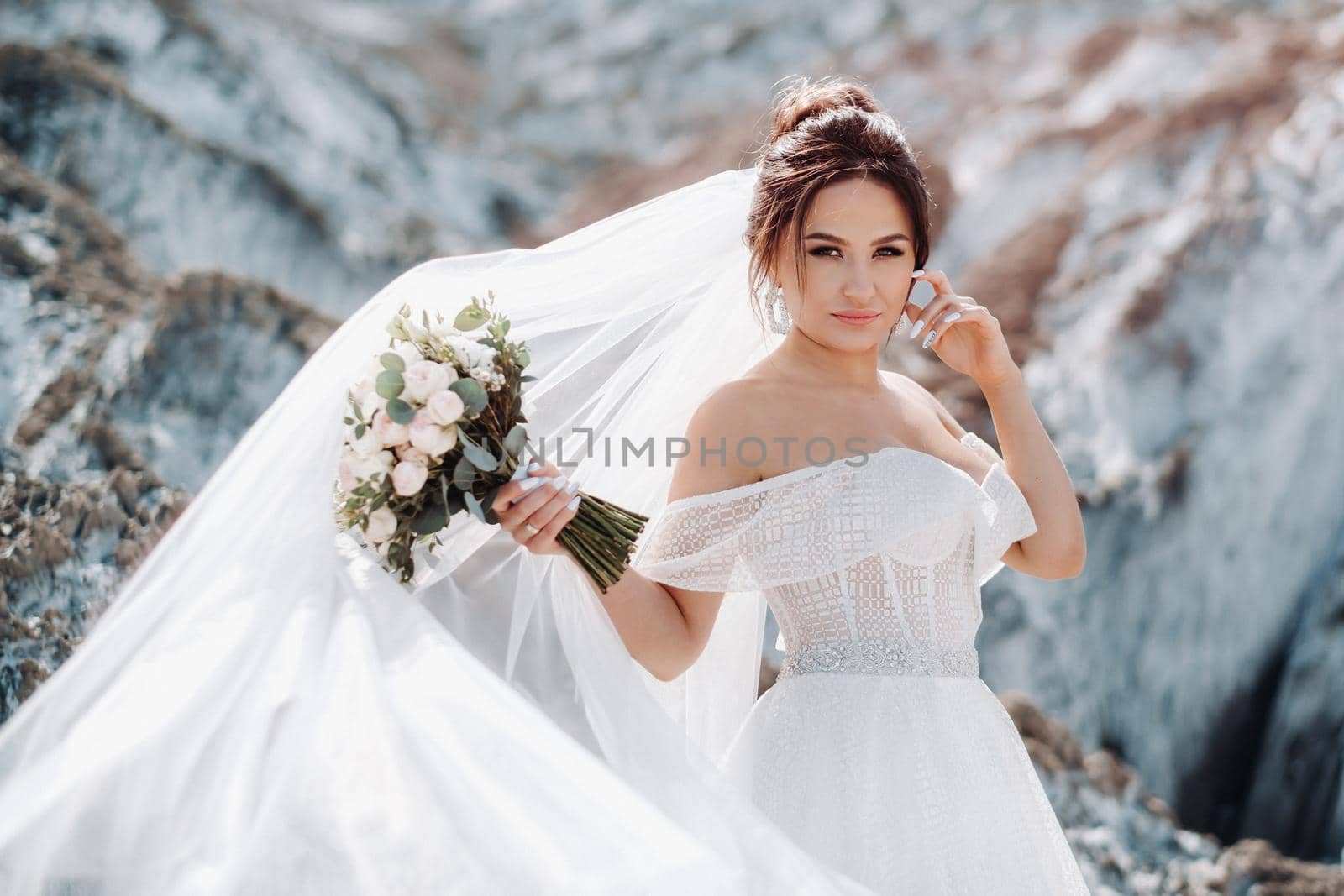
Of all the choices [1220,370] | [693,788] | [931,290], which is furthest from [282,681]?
[1220,370]

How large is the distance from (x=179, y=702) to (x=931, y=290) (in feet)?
4.88

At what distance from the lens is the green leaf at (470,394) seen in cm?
185

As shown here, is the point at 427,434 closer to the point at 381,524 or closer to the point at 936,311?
the point at 381,524

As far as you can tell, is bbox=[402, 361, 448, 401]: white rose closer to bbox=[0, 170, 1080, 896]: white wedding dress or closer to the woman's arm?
bbox=[0, 170, 1080, 896]: white wedding dress

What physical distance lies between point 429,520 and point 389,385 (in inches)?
8.7

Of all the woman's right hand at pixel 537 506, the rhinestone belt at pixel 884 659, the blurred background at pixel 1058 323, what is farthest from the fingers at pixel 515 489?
the blurred background at pixel 1058 323

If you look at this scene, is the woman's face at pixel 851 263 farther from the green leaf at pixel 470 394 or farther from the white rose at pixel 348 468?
the white rose at pixel 348 468

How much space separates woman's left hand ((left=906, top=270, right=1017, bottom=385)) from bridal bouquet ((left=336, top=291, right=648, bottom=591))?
2.38 feet

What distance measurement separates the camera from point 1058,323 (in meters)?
5.82

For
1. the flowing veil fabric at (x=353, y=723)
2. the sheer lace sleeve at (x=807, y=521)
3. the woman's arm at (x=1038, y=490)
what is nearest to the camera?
the flowing veil fabric at (x=353, y=723)

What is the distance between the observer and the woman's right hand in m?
1.93

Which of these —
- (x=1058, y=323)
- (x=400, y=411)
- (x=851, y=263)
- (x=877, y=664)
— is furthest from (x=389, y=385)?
(x=1058, y=323)

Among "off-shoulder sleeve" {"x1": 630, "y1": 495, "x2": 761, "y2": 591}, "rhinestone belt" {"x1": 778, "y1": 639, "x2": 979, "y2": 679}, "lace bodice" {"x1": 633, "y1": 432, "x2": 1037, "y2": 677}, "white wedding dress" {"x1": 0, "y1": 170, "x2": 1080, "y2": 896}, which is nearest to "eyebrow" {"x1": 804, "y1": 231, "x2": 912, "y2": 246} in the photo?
"white wedding dress" {"x1": 0, "y1": 170, "x2": 1080, "y2": 896}

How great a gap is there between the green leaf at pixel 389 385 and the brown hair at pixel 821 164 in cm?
73
